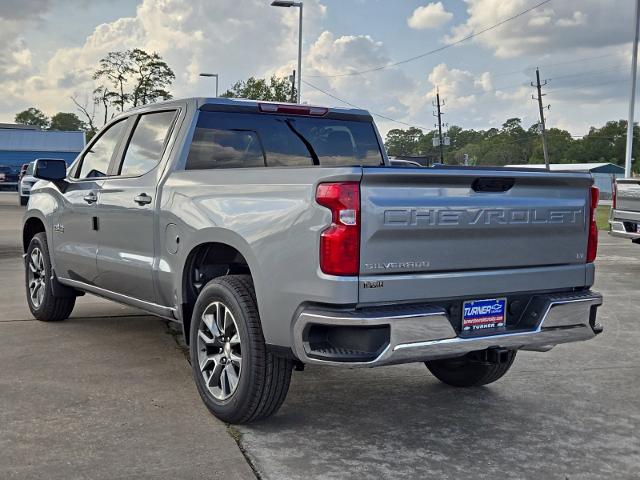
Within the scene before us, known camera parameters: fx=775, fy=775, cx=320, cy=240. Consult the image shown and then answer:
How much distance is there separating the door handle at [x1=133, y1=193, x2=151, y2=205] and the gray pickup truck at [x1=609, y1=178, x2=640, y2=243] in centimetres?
842

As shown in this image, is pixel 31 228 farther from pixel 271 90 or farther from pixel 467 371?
pixel 271 90

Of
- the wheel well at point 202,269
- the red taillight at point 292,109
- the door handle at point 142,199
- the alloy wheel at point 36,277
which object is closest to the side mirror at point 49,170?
the alloy wheel at point 36,277

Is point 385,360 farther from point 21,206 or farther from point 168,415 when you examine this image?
point 21,206

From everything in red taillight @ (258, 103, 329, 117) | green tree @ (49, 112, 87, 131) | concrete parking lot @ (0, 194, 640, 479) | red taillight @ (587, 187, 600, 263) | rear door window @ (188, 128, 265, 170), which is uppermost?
green tree @ (49, 112, 87, 131)

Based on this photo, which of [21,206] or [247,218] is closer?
[247,218]

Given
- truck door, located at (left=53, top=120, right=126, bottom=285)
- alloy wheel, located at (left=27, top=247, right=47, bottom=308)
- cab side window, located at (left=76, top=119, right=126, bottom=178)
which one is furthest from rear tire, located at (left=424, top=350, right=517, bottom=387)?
alloy wheel, located at (left=27, top=247, right=47, bottom=308)

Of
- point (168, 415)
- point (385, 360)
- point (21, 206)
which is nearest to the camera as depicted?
point (385, 360)

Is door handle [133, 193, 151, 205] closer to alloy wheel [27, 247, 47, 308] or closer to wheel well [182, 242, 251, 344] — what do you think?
wheel well [182, 242, 251, 344]

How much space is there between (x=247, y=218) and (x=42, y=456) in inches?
62.9

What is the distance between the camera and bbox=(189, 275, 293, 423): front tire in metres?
4.17

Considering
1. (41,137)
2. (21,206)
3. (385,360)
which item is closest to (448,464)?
(385,360)

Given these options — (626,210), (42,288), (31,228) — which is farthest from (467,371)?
(626,210)

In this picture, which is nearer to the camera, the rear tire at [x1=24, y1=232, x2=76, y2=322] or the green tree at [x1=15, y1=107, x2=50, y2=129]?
the rear tire at [x1=24, y1=232, x2=76, y2=322]

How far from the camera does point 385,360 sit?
3.70 metres
